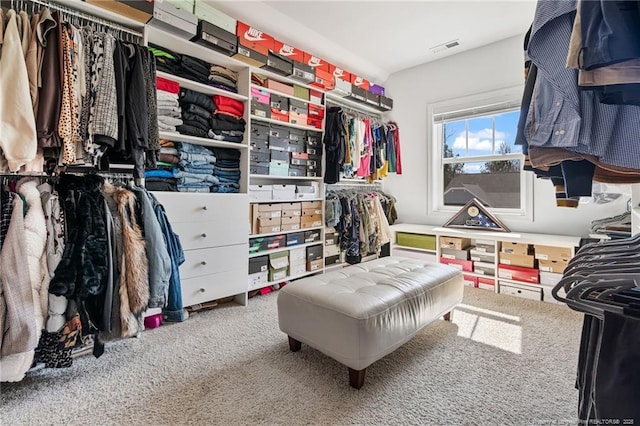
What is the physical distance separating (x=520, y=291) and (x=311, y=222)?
2174 mm

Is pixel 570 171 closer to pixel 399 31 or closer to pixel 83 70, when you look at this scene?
pixel 83 70

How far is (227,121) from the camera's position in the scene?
8.45 ft

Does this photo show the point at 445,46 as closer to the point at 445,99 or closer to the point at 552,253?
the point at 445,99

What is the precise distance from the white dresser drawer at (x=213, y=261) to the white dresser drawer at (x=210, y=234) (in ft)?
0.14

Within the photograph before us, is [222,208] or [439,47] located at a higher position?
[439,47]

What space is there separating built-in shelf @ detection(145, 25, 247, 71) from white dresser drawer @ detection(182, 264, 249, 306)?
5.76ft

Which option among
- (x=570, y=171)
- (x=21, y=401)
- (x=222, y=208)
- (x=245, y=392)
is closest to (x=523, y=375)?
(x=570, y=171)

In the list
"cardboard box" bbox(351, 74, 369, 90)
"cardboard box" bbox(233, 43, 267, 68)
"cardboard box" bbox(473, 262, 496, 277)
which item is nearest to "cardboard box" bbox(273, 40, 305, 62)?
"cardboard box" bbox(233, 43, 267, 68)

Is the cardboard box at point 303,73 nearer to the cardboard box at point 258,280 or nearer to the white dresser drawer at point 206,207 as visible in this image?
the white dresser drawer at point 206,207

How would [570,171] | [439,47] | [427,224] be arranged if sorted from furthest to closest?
[427,224] < [439,47] < [570,171]

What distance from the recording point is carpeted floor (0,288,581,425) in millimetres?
1303

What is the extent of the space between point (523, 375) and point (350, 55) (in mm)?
3587

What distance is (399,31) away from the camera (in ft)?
10.3

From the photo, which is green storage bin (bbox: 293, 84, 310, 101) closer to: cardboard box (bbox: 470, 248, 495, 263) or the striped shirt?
cardboard box (bbox: 470, 248, 495, 263)
